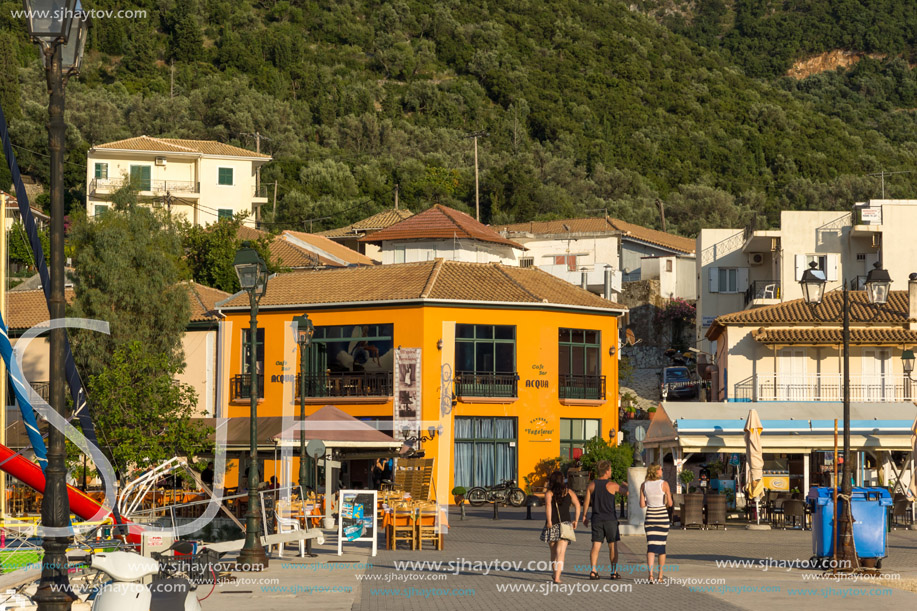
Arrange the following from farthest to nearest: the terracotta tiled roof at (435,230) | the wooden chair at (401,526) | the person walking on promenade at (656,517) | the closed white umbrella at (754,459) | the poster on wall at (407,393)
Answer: the terracotta tiled roof at (435,230) → the poster on wall at (407,393) → the closed white umbrella at (754,459) → the wooden chair at (401,526) → the person walking on promenade at (656,517)

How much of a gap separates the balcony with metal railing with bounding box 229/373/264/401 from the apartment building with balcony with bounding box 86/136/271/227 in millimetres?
29945

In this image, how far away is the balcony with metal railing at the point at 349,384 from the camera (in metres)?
41.2

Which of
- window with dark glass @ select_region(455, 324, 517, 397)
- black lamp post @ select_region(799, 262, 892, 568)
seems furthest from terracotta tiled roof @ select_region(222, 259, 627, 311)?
black lamp post @ select_region(799, 262, 892, 568)

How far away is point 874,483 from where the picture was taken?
34.8m

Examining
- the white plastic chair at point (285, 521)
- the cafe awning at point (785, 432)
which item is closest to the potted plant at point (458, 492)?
the cafe awning at point (785, 432)

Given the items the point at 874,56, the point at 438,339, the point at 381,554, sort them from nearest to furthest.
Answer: the point at 381,554
the point at 438,339
the point at 874,56

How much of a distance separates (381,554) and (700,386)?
3782cm

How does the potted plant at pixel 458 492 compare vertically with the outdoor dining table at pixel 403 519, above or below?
below

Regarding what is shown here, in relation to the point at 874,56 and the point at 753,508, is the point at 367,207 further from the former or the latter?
the point at 874,56

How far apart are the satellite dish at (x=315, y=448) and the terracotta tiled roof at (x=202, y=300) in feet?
65.0

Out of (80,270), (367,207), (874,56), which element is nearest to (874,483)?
(80,270)

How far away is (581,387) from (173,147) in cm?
3997

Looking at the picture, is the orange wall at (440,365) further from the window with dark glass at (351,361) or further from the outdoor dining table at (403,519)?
the outdoor dining table at (403,519)

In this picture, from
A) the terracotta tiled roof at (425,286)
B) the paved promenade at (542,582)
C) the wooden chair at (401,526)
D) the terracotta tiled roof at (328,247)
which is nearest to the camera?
the paved promenade at (542,582)
